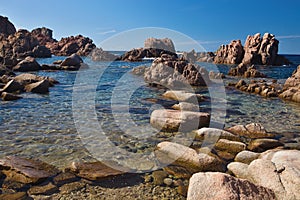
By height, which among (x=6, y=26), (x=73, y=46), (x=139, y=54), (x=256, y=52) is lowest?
(x=139, y=54)

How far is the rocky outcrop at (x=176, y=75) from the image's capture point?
19.0 meters

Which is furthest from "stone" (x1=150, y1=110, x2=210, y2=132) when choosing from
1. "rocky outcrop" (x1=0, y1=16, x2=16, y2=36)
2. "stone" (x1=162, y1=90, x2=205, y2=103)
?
"rocky outcrop" (x1=0, y1=16, x2=16, y2=36)

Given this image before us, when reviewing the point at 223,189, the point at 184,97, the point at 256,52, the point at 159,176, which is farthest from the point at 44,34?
the point at 223,189

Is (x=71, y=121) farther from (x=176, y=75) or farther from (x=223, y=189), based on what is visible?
(x=176, y=75)

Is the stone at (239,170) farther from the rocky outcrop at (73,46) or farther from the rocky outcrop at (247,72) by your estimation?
the rocky outcrop at (73,46)

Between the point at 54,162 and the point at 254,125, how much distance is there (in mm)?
6357

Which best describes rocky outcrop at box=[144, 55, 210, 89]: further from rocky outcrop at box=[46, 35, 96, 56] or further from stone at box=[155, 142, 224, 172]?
rocky outcrop at box=[46, 35, 96, 56]

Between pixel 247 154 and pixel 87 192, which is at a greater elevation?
pixel 247 154

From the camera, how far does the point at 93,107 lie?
11.0 m

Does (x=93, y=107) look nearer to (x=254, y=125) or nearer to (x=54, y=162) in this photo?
(x=54, y=162)

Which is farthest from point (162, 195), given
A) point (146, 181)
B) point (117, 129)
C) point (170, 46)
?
point (170, 46)

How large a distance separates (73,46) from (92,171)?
10256 cm

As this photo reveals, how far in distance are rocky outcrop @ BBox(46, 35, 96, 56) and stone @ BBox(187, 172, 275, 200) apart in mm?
88216

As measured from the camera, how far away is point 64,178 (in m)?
4.73
